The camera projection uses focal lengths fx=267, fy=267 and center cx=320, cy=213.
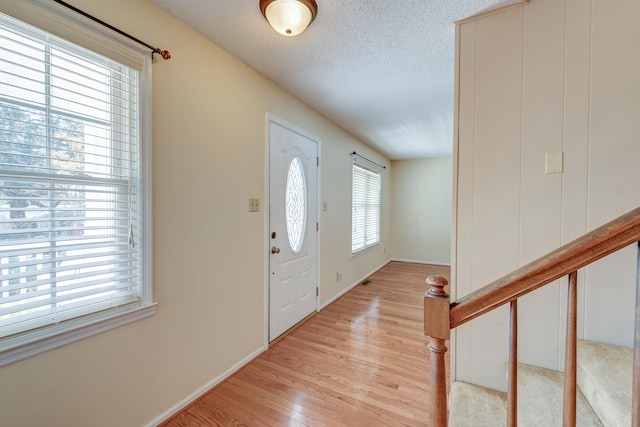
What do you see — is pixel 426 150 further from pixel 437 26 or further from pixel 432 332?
pixel 432 332

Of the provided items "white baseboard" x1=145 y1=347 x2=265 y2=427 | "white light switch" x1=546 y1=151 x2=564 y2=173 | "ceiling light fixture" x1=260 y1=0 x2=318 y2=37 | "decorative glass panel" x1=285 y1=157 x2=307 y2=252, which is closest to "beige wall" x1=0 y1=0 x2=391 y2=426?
"white baseboard" x1=145 y1=347 x2=265 y2=427

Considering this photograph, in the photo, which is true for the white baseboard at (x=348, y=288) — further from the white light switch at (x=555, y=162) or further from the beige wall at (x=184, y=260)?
the white light switch at (x=555, y=162)

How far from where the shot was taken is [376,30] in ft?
5.64

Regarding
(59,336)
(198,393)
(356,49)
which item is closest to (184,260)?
(59,336)

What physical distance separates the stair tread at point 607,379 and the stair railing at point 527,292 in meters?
0.57

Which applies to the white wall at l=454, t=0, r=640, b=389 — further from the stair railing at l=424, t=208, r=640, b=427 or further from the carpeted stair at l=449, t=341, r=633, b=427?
the stair railing at l=424, t=208, r=640, b=427

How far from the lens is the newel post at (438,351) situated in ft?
2.77

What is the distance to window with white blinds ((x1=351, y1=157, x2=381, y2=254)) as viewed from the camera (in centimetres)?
436

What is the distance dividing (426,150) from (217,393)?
4.92 m

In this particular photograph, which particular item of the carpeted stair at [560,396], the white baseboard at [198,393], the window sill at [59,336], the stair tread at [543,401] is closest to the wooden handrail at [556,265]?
the carpeted stair at [560,396]

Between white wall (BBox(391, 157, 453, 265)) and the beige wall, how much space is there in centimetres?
420

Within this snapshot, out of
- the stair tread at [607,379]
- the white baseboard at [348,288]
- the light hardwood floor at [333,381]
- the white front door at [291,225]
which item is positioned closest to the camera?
the stair tread at [607,379]

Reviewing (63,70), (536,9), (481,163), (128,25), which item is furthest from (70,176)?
(536,9)

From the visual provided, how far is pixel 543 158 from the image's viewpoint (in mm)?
1469
